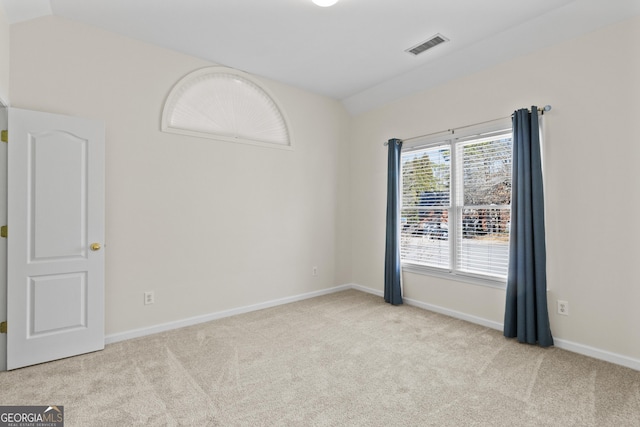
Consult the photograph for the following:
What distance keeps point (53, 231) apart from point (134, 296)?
3.03 feet

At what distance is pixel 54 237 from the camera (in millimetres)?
2639

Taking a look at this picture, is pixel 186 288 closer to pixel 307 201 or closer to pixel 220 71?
pixel 307 201

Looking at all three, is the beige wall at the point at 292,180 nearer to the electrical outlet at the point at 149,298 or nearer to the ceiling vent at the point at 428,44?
the electrical outlet at the point at 149,298

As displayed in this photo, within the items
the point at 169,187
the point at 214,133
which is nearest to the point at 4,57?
the point at 169,187

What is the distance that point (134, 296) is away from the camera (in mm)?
3164

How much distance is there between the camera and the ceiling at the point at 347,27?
8.64ft

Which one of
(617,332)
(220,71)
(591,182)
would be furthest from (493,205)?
(220,71)

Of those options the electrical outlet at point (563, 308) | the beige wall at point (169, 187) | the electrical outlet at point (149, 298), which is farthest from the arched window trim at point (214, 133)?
the electrical outlet at point (563, 308)

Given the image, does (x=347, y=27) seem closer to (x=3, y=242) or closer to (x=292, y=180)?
(x=292, y=180)

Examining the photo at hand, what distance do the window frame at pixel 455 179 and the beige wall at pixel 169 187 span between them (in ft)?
5.04

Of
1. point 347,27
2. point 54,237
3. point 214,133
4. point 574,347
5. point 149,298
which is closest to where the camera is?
point 54,237

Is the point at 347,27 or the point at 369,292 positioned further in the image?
the point at 369,292

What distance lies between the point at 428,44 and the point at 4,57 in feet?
12.0

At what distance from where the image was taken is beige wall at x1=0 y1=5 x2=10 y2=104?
242cm
